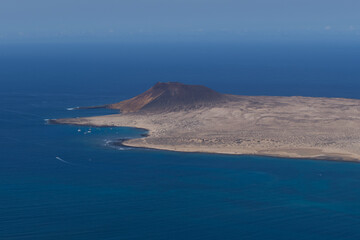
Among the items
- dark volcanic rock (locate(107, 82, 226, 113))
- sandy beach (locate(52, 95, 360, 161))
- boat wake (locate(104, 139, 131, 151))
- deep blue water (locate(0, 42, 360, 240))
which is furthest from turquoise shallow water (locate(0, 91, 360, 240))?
dark volcanic rock (locate(107, 82, 226, 113))

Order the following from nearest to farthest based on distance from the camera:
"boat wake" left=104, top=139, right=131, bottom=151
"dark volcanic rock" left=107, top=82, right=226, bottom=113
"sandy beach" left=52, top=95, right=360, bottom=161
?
1. "sandy beach" left=52, top=95, right=360, bottom=161
2. "boat wake" left=104, top=139, right=131, bottom=151
3. "dark volcanic rock" left=107, top=82, right=226, bottom=113

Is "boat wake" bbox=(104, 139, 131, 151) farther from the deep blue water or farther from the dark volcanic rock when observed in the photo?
the dark volcanic rock

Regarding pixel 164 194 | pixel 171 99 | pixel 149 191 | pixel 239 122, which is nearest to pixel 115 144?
pixel 149 191

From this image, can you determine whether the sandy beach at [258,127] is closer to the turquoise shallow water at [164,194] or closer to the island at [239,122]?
the island at [239,122]

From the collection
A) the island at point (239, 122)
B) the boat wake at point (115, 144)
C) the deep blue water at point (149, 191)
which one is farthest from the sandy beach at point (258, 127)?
the deep blue water at point (149, 191)

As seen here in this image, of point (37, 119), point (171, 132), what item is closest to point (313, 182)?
point (171, 132)

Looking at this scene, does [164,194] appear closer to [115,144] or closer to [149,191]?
[149,191]

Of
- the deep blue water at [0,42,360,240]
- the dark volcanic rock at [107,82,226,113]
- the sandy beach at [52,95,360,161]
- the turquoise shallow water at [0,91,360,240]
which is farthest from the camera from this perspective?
the dark volcanic rock at [107,82,226,113]

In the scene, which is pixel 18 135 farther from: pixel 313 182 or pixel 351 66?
pixel 351 66
